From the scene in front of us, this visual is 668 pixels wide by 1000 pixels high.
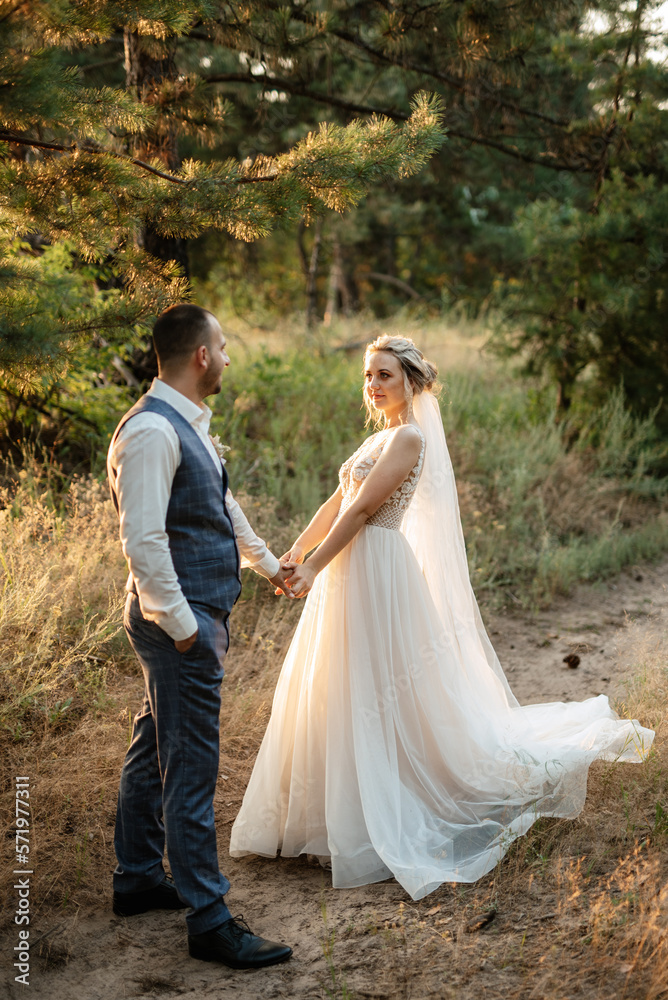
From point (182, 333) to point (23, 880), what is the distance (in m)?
2.20

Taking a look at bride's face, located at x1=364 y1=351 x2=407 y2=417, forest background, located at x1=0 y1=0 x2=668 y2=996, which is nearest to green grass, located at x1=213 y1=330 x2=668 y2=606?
forest background, located at x1=0 y1=0 x2=668 y2=996

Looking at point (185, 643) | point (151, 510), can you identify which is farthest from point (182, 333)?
point (185, 643)

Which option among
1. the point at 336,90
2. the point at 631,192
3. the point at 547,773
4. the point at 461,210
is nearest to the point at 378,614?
the point at 547,773

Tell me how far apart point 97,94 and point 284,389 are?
4.57 metres

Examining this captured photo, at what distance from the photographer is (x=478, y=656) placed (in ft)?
12.2

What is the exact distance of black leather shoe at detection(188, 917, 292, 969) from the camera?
8.57ft

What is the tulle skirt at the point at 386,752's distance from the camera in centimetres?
312

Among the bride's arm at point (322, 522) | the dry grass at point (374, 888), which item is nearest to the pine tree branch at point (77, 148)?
the bride's arm at point (322, 522)

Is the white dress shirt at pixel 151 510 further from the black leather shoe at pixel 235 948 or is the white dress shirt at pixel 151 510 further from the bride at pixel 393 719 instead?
the black leather shoe at pixel 235 948

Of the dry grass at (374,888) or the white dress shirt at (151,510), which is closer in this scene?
the white dress shirt at (151,510)

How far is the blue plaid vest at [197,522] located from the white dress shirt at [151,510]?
47mm

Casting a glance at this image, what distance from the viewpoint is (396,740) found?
10.9ft

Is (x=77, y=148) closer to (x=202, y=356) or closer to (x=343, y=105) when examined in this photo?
(x=202, y=356)

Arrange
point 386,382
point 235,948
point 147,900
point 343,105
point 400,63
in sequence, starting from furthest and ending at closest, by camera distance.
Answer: point 343,105 → point 400,63 → point 386,382 → point 147,900 → point 235,948
